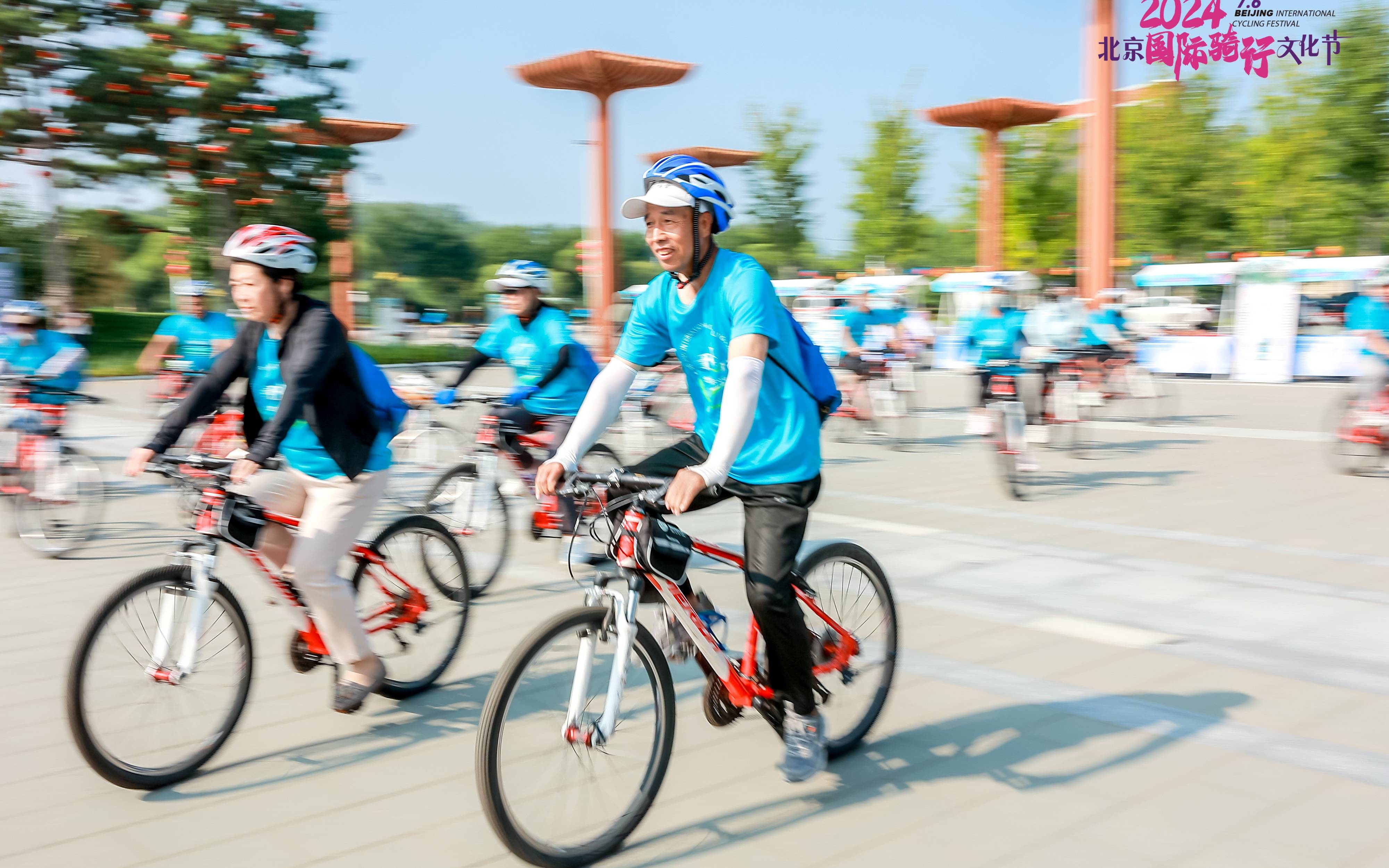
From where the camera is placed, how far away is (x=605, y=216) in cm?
3247

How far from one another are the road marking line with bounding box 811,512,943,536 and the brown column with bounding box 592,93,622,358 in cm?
2307

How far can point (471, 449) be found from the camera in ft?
23.6

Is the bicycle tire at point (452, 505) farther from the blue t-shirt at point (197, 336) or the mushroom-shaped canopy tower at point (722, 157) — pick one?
the mushroom-shaped canopy tower at point (722, 157)

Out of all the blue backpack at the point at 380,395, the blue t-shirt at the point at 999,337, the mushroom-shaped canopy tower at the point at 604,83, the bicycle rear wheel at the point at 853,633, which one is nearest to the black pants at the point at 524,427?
the blue backpack at the point at 380,395

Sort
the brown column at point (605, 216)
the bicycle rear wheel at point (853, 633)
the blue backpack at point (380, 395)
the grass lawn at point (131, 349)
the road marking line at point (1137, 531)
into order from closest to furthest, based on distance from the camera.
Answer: the bicycle rear wheel at point (853, 633) → the blue backpack at point (380, 395) → the road marking line at point (1137, 531) → the grass lawn at point (131, 349) → the brown column at point (605, 216)

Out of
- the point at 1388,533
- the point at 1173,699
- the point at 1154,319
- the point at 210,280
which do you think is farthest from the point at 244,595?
the point at 1154,319

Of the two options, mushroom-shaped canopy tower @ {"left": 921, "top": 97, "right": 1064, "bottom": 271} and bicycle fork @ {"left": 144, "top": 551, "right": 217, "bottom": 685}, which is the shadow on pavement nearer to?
bicycle fork @ {"left": 144, "top": 551, "right": 217, "bottom": 685}

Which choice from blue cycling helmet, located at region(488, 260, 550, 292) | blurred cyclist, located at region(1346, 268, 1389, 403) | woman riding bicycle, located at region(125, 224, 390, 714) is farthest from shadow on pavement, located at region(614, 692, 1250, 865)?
blurred cyclist, located at region(1346, 268, 1389, 403)

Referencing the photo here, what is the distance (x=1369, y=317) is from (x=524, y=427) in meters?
7.41

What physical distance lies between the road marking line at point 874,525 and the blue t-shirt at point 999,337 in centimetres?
221

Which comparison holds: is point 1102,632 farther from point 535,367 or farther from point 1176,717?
point 535,367

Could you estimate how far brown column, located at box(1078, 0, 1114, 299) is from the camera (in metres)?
28.2

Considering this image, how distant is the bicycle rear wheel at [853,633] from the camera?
3.78m

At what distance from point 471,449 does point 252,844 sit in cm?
400
